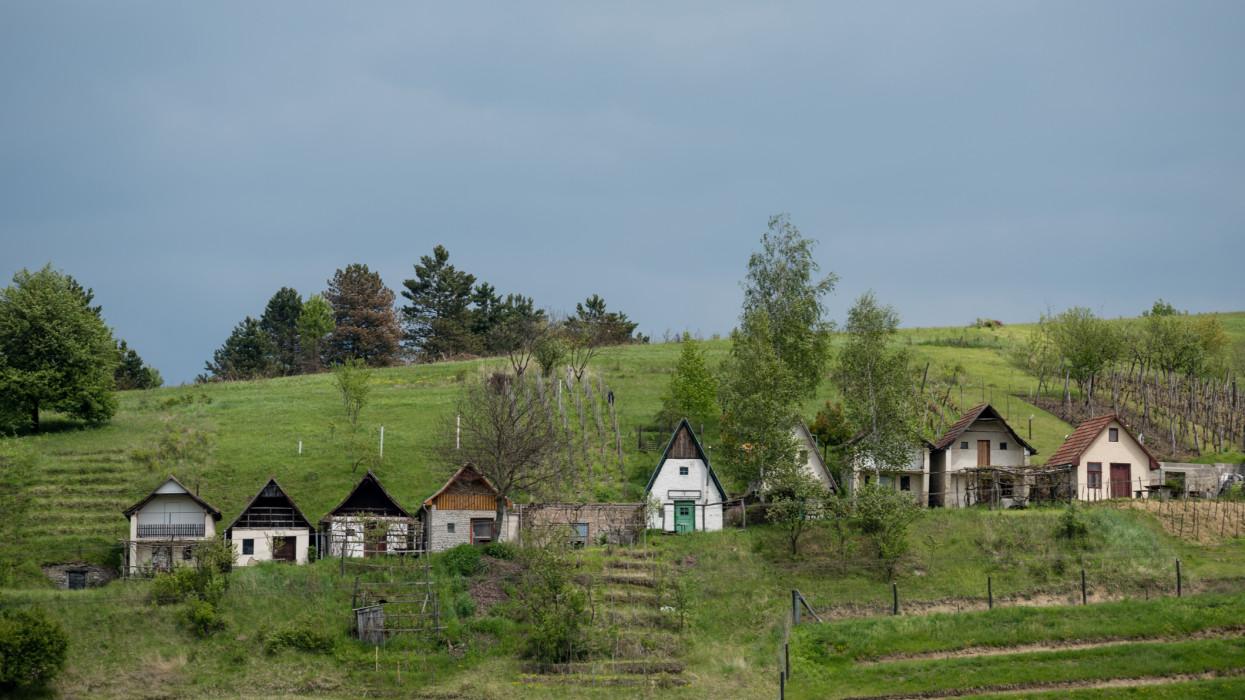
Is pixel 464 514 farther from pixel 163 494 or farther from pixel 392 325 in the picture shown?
pixel 392 325

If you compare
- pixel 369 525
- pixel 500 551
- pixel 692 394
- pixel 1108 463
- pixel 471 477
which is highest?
pixel 692 394

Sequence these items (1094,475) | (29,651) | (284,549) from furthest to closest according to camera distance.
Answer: (1094,475) < (284,549) < (29,651)

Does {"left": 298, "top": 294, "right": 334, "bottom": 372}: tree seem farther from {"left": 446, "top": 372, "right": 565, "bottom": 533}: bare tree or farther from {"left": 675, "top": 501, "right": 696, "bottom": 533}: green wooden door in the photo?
{"left": 675, "top": 501, "right": 696, "bottom": 533}: green wooden door

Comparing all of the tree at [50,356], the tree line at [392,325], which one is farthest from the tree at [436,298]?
the tree at [50,356]

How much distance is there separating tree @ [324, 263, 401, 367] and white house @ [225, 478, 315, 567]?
2521 inches

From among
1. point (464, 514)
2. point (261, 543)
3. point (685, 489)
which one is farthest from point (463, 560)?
point (685, 489)

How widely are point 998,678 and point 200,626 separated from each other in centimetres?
2962

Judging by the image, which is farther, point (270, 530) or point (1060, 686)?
point (270, 530)

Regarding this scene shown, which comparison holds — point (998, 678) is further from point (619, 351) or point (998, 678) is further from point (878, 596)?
point (619, 351)

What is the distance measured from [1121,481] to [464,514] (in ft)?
110

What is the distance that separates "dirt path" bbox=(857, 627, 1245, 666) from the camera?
42.2 meters

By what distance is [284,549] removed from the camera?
188ft

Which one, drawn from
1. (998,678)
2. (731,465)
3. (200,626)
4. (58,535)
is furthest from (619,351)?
(998,678)

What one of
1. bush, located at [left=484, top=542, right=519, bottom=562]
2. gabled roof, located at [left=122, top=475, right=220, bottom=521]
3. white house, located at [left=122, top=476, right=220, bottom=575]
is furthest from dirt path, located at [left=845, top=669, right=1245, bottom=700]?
white house, located at [left=122, top=476, right=220, bottom=575]
